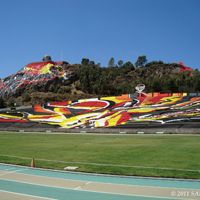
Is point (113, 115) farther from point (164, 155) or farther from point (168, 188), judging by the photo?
point (168, 188)

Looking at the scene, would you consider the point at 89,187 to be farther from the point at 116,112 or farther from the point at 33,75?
the point at 33,75

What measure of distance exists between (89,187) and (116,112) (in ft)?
143

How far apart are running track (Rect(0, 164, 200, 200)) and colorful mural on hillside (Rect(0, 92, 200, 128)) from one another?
32101mm

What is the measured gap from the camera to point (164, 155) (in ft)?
61.3

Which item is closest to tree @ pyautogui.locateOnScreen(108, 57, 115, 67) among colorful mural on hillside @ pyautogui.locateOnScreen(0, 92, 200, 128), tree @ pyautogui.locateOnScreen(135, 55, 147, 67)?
tree @ pyautogui.locateOnScreen(135, 55, 147, 67)

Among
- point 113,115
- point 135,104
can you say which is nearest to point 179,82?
point 135,104

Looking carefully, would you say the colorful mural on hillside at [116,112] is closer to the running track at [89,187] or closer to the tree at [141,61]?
the running track at [89,187]

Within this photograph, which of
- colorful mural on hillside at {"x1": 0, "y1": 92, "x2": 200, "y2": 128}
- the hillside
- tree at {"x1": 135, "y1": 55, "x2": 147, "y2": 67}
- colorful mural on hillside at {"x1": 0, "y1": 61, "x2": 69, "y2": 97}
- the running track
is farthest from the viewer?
A: tree at {"x1": 135, "y1": 55, "x2": 147, "y2": 67}

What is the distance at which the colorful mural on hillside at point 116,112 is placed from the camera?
48312mm

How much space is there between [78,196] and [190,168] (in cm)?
598

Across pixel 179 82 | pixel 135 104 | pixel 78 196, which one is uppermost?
pixel 179 82

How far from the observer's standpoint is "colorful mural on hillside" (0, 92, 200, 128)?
159ft

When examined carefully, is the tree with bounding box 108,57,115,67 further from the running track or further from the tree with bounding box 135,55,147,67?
the running track

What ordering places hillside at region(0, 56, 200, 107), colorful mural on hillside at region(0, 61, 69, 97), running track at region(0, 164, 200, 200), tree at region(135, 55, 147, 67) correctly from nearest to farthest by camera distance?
running track at region(0, 164, 200, 200), hillside at region(0, 56, 200, 107), colorful mural on hillside at region(0, 61, 69, 97), tree at region(135, 55, 147, 67)
